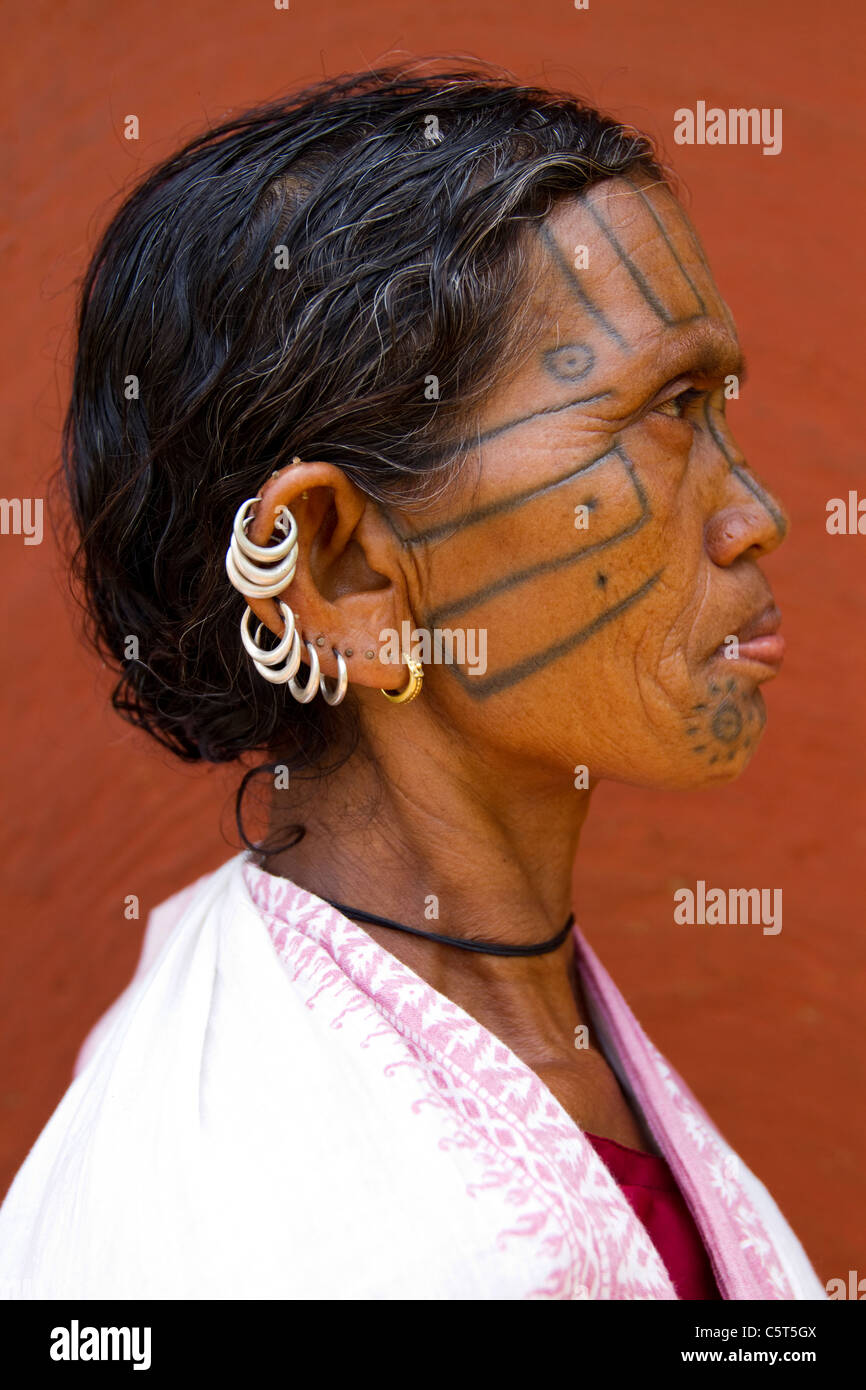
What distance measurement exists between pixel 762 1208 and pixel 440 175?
1381 mm

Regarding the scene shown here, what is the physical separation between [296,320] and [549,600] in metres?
0.42

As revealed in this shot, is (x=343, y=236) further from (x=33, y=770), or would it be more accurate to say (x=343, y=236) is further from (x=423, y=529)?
(x=33, y=770)

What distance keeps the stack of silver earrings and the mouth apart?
49 centimetres

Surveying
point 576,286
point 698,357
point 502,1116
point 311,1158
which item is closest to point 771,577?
point 698,357

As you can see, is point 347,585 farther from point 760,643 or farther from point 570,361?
point 760,643

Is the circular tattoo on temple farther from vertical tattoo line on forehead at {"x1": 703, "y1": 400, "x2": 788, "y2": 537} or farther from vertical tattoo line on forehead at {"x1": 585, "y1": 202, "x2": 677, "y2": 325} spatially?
vertical tattoo line on forehead at {"x1": 703, "y1": 400, "x2": 788, "y2": 537}

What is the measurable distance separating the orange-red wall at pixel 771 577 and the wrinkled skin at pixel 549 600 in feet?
3.91

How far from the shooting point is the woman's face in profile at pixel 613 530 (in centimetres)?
145

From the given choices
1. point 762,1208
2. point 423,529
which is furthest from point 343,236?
point 762,1208

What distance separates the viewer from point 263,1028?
4.40ft

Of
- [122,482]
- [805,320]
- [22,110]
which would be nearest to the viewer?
[122,482]

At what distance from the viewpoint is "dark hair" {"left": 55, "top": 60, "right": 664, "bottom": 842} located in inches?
55.9

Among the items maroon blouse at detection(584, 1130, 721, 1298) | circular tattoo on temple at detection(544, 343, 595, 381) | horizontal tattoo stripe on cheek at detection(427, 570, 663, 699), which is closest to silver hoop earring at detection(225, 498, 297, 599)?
horizontal tattoo stripe on cheek at detection(427, 570, 663, 699)

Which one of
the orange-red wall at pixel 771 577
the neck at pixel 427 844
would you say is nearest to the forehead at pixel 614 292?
the neck at pixel 427 844
